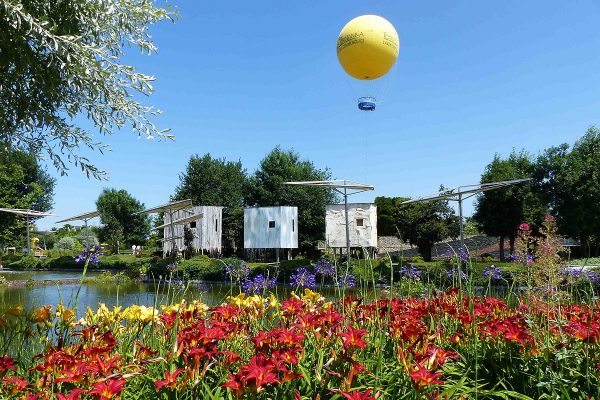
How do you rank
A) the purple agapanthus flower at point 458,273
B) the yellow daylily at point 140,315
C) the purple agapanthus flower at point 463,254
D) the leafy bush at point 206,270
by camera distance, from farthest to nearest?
the leafy bush at point 206,270
the purple agapanthus flower at point 463,254
the purple agapanthus flower at point 458,273
the yellow daylily at point 140,315

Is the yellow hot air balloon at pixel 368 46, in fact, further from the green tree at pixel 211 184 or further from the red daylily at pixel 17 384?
the green tree at pixel 211 184

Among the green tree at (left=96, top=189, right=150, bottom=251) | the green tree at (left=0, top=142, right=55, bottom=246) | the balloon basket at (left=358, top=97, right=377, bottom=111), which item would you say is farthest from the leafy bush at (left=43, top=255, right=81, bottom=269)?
the balloon basket at (left=358, top=97, right=377, bottom=111)

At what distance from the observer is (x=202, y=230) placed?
23594 mm

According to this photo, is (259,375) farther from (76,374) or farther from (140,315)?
Answer: (140,315)

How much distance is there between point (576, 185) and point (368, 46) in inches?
696

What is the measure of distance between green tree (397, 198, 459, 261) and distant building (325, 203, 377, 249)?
2.47m

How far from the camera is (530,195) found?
70.1 ft

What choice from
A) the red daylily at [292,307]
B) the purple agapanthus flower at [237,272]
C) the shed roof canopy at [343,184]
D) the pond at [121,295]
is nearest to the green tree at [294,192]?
the shed roof canopy at [343,184]

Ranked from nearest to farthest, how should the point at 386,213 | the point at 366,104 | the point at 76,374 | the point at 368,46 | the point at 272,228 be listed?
the point at 76,374, the point at 368,46, the point at 366,104, the point at 272,228, the point at 386,213

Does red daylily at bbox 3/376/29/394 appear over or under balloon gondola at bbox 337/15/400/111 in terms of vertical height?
under

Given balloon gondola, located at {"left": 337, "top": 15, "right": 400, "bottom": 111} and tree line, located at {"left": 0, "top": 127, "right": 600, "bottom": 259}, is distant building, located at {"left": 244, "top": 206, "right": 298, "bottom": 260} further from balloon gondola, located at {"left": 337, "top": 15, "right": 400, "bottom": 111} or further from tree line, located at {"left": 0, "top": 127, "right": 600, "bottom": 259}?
balloon gondola, located at {"left": 337, "top": 15, "right": 400, "bottom": 111}

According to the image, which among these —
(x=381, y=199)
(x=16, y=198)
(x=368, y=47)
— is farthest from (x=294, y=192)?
(x=368, y=47)

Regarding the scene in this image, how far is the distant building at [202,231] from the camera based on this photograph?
23.5 meters

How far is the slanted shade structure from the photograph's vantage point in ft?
77.2
